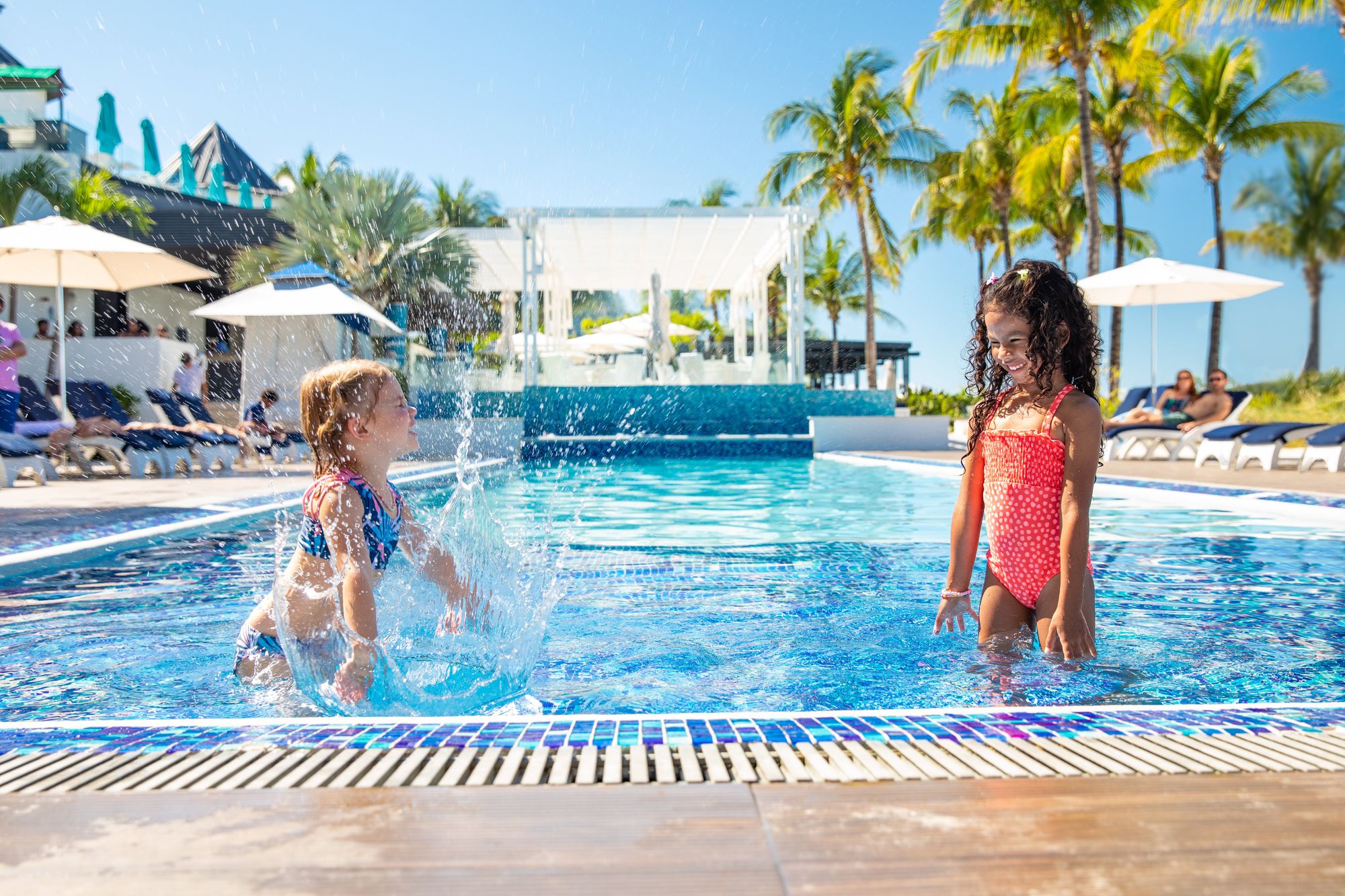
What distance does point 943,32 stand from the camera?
811 inches

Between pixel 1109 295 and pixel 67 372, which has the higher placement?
pixel 1109 295

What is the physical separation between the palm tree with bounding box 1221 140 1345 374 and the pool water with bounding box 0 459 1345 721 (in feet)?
107

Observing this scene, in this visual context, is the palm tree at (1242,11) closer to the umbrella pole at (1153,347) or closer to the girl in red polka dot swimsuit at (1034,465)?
the umbrella pole at (1153,347)

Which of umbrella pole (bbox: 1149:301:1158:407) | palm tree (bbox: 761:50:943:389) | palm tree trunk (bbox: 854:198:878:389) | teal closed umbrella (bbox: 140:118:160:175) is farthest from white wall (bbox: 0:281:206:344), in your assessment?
umbrella pole (bbox: 1149:301:1158:407)

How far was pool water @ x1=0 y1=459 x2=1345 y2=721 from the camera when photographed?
296 centimetres

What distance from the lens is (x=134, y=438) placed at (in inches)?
393

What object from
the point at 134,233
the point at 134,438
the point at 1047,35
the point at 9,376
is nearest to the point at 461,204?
the point at 134,233


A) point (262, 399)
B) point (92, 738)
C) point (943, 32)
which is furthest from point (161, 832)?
point (943, 32)

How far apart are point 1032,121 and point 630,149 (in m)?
18.1

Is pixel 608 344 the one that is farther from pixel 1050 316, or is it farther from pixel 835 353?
pixel 1050 316

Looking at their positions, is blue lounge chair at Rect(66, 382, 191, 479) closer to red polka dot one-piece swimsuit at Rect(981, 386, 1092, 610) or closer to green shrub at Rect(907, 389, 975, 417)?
red polka dot one-piece swimsuit at Rect(981, 386, 1092, 610)

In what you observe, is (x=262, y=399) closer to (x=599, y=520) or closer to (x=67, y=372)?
(x=67, y=372)

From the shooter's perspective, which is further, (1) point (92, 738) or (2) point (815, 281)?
(2) point (815, 281)

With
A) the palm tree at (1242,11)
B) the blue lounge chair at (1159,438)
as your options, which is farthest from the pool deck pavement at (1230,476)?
the palm tree at (1242,11)
